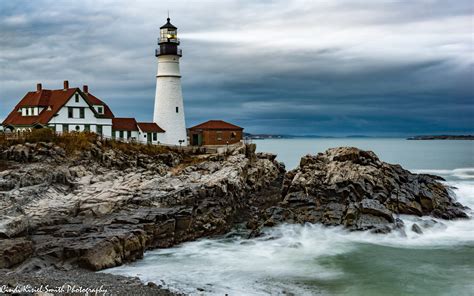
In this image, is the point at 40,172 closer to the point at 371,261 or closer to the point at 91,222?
the point at 91,222

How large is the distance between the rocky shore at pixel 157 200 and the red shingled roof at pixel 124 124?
5.78 metres

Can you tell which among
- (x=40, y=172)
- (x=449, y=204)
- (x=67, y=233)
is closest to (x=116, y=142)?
(x=40, y=172)

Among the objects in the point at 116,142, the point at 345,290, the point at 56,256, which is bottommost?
the point at 345,290

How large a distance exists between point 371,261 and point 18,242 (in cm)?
1194

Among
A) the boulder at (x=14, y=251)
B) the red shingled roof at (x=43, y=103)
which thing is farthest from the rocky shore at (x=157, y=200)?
the red shingled roof at (x=43, y=103)

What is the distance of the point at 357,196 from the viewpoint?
73.7 feet

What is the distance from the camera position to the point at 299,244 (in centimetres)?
1941

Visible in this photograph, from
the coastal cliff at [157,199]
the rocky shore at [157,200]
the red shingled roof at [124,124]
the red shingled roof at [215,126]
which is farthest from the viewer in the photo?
the red shingled roof at [215,126]

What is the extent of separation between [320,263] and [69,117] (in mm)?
18850

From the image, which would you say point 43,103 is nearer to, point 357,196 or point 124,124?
point 124,124

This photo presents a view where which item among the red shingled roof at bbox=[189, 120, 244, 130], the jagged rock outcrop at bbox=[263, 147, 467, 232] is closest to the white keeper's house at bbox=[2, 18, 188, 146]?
the red shingled roof at bbox=[189, 120, 244, 130]

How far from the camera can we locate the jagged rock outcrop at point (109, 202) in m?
15.8

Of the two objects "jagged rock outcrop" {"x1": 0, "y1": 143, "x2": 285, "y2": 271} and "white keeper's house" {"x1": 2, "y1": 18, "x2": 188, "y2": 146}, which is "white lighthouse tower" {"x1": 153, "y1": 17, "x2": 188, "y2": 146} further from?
"jagged rock outcrop" {"x1": 0, "y1": 143, "x2": 285, "y2": 271}

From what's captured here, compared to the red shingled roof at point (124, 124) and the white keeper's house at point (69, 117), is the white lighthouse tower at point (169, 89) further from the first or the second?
the red shingled roof at point (124, 124)
